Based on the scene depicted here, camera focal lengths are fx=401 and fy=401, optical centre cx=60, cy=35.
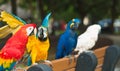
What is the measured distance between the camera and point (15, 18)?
186 inches

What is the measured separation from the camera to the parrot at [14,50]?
13.7ft

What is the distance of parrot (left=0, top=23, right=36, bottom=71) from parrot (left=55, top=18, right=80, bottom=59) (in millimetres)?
1428

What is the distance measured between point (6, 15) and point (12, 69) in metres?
0.68

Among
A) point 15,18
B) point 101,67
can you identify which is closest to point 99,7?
point 101,67

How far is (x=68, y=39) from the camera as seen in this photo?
5.76 m

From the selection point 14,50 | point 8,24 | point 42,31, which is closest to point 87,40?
point 42,31

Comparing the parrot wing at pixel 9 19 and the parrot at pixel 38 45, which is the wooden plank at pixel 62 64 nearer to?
the parrot at pixel 38 45

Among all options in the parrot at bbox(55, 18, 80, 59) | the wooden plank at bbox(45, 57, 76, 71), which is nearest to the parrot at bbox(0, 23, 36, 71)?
the wooden plank at bbox(45, 57, 76, 71)

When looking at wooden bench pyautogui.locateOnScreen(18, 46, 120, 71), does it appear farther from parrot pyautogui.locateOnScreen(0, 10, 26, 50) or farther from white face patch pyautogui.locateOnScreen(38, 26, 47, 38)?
parrot pyautogui.locateOnScreen(0, 10, 26, 50)

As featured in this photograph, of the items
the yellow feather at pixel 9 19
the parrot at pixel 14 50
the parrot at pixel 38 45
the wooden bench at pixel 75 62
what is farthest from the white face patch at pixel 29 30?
the wooden bench at pixel 75 62

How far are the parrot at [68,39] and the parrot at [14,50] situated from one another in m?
1.43

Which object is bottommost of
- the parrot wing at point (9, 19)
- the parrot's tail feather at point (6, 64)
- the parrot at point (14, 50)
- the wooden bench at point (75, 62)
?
the wooden bench at point (75, 62)

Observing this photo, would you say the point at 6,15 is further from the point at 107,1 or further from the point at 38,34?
the point at 107,1

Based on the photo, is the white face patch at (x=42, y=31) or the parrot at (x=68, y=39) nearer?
the white face patch at (x=42, y=31)
